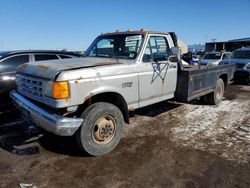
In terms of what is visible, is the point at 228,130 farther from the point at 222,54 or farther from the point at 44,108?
the point at 222,54

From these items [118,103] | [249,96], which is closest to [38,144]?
[118,103]

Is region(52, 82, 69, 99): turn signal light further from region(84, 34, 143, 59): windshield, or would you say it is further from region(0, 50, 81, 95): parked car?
region(0, 50, 81, 95): parked car

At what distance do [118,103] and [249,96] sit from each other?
6.70 meters

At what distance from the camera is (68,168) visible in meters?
3.40

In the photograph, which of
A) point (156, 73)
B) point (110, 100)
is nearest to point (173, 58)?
point (156, 73)

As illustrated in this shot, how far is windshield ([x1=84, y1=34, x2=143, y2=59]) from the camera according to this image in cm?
452

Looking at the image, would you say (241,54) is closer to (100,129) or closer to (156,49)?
(156,49)

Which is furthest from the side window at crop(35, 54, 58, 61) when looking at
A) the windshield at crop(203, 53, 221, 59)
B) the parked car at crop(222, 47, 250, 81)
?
the windshield at crop(203, 53, 221, 59)

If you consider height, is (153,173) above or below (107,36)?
below

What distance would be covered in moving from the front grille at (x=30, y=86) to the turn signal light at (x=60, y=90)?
1.38ft

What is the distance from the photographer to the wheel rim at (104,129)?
3725 mm

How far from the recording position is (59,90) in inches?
125

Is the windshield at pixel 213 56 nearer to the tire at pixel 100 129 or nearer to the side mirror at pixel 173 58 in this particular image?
the side mirror at pixel 173 58

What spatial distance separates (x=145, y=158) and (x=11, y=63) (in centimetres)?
407
